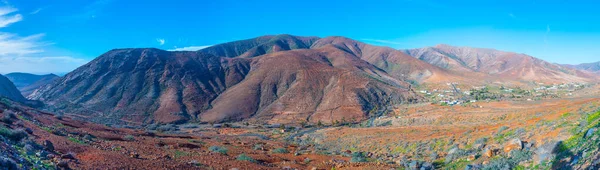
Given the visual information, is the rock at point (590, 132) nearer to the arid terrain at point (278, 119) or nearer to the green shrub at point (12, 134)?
the arid terrain at point (278, 119)

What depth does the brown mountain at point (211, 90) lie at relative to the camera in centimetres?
7494

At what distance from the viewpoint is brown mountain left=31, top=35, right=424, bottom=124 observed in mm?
74938

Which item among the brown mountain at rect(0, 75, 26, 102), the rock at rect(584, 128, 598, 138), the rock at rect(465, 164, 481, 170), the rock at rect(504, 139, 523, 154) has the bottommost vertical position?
the rock at rect(465, 164, 481, 170)

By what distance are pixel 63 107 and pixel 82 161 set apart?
81258 millimetres

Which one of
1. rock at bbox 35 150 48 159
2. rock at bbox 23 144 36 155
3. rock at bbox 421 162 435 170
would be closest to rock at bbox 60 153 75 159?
rock at bbox 35 150 48 159

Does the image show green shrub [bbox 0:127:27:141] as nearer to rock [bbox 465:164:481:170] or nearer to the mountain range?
rock [bbox 465:164:481:170]

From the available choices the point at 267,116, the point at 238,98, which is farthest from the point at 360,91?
the point at 238,98

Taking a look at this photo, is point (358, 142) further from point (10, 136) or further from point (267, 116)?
point (267, 116)

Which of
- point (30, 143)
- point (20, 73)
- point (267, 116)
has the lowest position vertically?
point (267, 116)

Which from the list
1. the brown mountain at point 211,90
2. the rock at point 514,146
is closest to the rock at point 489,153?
the rock at point 514,146

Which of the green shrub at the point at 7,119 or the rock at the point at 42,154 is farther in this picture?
the green shrub at the point at 7,119

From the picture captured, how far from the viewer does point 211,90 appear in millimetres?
92438

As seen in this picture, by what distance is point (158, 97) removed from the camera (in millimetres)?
84000

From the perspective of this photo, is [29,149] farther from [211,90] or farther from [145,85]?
[145,85]
